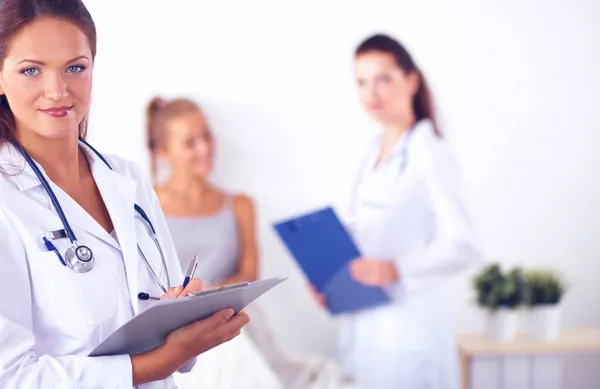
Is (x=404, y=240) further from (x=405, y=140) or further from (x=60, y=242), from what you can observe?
(x=60, y=242)

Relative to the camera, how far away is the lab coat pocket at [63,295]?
1.18m

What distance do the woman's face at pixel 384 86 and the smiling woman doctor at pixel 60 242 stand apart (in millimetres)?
1845

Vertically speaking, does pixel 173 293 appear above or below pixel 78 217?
below

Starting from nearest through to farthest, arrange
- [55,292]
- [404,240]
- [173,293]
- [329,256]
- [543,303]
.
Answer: [55,292], [173,293], [329,256], [404,240], [543,303]

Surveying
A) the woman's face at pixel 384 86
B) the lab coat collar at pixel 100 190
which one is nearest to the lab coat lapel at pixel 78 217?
the lab coat collar at pixel 100 190

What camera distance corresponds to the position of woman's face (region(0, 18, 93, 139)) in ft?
4.04

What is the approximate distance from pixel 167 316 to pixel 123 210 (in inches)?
9.4

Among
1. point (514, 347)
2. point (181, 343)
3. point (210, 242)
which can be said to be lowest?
point (514, 347)

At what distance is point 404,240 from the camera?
9.51 ft

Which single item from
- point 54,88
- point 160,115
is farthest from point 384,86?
point 54,88

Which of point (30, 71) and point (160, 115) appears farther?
Result: point (160, 115)

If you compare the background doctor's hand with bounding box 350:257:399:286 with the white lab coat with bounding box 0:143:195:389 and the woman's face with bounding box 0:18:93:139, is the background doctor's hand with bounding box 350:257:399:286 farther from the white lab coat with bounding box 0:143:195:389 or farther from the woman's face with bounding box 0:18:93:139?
the woman's face with bounding box 0:18:93:139

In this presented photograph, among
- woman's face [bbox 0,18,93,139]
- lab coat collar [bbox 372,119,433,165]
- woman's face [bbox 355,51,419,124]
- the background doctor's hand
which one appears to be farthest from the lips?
woman's face [bbox 355,51,419,124]

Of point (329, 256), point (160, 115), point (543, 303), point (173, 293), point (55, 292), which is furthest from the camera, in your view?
point (543, 303)
